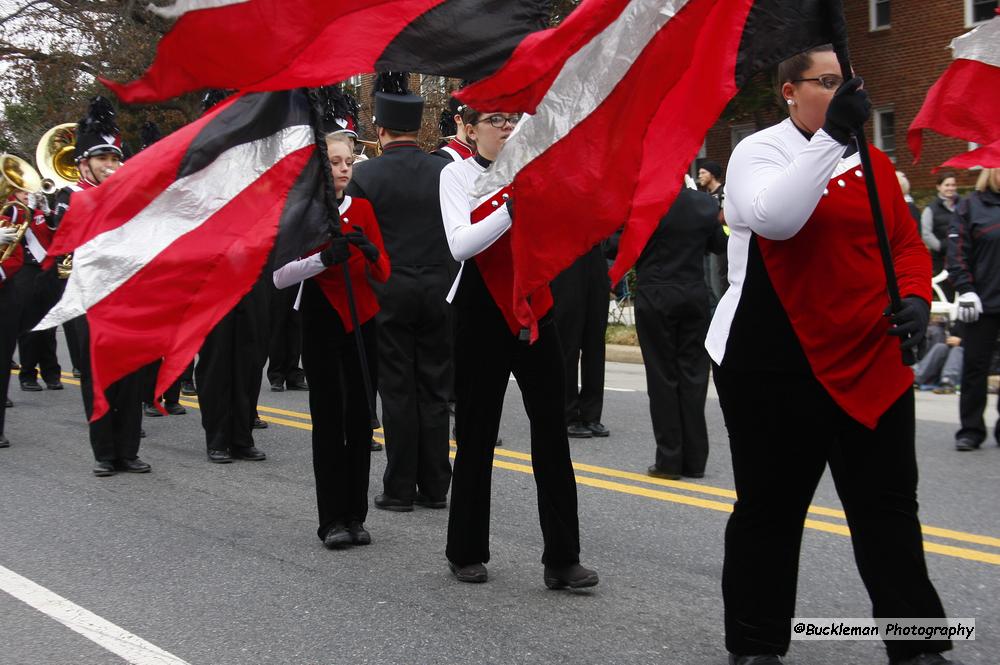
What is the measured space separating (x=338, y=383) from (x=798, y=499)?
2.79 meters

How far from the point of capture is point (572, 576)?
528 cm

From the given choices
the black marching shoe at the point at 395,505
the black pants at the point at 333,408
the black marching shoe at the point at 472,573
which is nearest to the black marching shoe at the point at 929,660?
the black marching shoe at the point at 472,573

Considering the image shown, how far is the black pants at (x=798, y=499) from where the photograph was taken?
152 inches

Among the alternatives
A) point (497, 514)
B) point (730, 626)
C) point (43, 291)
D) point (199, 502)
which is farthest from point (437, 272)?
point (43, 291)

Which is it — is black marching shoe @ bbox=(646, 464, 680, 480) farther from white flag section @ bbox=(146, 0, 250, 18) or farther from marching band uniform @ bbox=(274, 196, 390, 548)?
white flag section @ bbox=(146, 0, 250, 18)

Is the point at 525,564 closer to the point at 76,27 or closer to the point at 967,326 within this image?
the point at 967,326

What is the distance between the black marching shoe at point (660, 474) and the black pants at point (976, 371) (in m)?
2.36

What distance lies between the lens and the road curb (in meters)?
15.8

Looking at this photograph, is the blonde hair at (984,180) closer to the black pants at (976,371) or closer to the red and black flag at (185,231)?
the black pants at (976,371)

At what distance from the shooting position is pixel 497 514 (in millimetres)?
6961

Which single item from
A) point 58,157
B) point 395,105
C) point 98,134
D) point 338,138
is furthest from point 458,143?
point 58,157

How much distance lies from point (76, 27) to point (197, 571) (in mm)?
25353

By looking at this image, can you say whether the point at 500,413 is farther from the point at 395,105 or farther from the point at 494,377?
the point at 395,105

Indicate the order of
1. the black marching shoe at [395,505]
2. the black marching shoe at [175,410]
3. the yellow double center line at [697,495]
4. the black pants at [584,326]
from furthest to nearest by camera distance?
the black marching shoe at [175,410], the black pants at [584,326], the black marching shoe at [395,505], the yellow double center line at [697,495]
